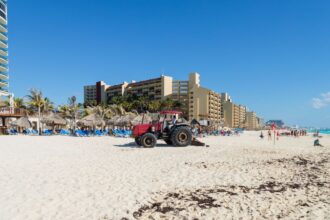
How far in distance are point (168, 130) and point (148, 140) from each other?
1399 mm

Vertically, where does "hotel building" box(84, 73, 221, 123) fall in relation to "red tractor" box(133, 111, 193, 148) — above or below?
above

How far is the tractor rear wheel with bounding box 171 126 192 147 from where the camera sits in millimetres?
15211

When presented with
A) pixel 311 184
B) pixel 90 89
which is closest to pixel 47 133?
pixel 311 184

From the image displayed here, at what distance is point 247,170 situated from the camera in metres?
8.23

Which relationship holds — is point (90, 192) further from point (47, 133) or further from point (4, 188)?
point (47, 133)

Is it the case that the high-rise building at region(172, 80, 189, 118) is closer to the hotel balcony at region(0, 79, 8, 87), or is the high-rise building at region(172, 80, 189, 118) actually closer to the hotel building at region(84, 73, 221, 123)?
the hotel building at region(84, 73, 221, 123)

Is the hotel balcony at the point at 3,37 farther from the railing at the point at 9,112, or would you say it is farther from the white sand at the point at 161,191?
the white sand at the point at 161,191

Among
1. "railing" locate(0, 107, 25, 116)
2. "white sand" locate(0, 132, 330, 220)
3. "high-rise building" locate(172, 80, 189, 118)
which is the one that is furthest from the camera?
"high-rise building" locate(172, 80, 189, 118)

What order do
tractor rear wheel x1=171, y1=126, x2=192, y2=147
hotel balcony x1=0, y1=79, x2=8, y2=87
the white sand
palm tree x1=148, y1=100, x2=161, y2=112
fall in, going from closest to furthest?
the white sand, tractor rear wheel x1=171, y1=126, x2=192, y2=147, hotel balcony x1=0, y1=79, x2=8, y2=87, palm tree x1=148, y1=100, x2=161, y2=112

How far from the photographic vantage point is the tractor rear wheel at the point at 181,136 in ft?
49.9

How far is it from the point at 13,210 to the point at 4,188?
1.67 meters

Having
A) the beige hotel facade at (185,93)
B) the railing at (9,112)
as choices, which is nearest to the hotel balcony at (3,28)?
the beige hotel facade at (185,93)

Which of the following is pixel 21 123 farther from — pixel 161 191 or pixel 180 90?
pixel 180 90

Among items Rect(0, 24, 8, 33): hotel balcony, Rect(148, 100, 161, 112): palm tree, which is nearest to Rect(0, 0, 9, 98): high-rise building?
Rect(0, 24, 8, 33): hotel balcony
